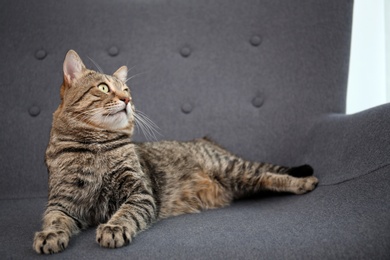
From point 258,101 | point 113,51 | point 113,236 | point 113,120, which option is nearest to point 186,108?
point 258,101

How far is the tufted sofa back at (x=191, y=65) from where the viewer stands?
66.7 inches

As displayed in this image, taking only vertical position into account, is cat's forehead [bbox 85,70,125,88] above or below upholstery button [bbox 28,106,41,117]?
above

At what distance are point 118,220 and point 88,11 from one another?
1.28m

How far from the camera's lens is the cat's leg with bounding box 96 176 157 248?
871 mm

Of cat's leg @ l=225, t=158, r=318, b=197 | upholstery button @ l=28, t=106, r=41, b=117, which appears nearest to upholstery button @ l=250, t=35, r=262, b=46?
cat's leg @ l=225, t=158, r=318, b=197

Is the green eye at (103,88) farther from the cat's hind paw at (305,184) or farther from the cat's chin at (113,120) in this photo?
the cat's hind paw at (305,184)

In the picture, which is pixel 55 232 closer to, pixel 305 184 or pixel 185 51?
pixel 305 184

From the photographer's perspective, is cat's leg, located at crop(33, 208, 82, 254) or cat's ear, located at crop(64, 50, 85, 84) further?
cat's ear, located at crop(64, 50, 85, 84)

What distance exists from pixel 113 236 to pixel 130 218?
0.14 metres

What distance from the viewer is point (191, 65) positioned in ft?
5.97

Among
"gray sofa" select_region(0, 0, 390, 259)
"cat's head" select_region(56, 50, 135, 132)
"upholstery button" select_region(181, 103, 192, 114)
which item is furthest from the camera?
"upholstery button" select_region(181, 103, 192, 114)

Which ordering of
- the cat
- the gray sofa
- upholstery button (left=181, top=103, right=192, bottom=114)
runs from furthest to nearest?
upholstery button (left=181, top=103, right=192, bottom=114) < the gray sofa < the cat

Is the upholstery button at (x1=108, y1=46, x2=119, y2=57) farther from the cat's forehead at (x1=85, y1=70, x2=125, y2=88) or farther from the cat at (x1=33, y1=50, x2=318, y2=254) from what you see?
the cat's forehead at (x1=85, y1=70, x2=125, y2=88)

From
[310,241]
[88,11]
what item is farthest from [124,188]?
[88,11]
